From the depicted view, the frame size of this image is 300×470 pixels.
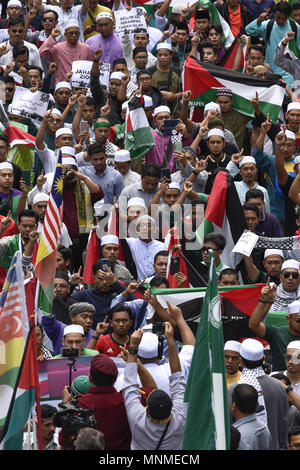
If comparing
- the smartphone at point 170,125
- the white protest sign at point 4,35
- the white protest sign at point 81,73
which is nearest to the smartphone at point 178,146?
the smartphone at point 170,125

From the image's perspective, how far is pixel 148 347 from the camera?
32.0 ft

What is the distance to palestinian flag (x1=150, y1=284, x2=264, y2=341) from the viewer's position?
11383 millimetres

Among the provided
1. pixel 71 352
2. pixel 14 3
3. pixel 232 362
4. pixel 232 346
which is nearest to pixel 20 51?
pixel 14 3

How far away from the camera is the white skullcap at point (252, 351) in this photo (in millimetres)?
9984

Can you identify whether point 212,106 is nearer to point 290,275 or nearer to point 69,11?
point 290,275

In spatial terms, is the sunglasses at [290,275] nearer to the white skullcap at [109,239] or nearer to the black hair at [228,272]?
the black hair at [228,272]

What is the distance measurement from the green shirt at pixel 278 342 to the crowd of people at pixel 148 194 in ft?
0.04

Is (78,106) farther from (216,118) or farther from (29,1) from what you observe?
(29,1)

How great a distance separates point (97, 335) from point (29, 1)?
29.6ft

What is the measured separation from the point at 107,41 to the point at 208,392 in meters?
9.80

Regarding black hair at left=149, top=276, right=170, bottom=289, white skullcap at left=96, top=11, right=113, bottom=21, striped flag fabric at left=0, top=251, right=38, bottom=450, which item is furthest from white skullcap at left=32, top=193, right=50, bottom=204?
white skullcap at left=96, top=11, right=113, bottom=21

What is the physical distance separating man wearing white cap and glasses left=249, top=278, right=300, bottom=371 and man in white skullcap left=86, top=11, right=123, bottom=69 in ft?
22.8
